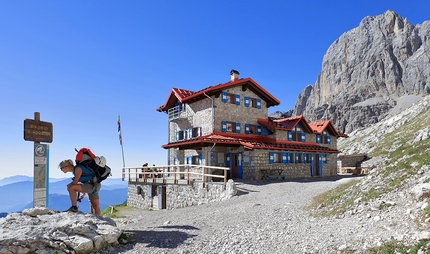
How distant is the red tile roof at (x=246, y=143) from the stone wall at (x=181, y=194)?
3.91 m

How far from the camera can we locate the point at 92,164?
27.9ft

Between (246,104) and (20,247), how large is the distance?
24927 millimetres

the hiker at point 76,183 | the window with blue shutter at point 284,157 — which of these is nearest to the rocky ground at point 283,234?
the hiker at point 76,183

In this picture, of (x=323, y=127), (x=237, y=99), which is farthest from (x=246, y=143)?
(x=323, y=127)

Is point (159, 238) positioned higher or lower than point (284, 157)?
lower

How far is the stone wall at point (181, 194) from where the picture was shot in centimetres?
1855

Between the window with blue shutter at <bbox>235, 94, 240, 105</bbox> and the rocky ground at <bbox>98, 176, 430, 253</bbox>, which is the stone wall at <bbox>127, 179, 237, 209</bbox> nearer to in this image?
the rocky ground at <bbox>98, 176, 430, 253</bbox>

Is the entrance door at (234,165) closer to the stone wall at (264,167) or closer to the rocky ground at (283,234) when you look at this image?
the stone wall at (264,167)

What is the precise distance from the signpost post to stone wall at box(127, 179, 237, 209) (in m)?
9.48

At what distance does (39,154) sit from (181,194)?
1151cm

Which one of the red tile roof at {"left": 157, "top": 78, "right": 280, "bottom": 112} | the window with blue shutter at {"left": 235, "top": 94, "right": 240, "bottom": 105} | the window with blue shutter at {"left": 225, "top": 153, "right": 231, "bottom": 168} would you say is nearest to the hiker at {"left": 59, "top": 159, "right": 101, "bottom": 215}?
the window with blue shutter at {"left": 225, "top": 153, "right": 231, "bottom": 168}

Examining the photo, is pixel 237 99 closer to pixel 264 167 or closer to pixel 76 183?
pixel 264 167

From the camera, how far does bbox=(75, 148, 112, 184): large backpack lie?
8344mm

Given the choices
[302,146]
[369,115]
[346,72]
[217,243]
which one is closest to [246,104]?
[302,146]
